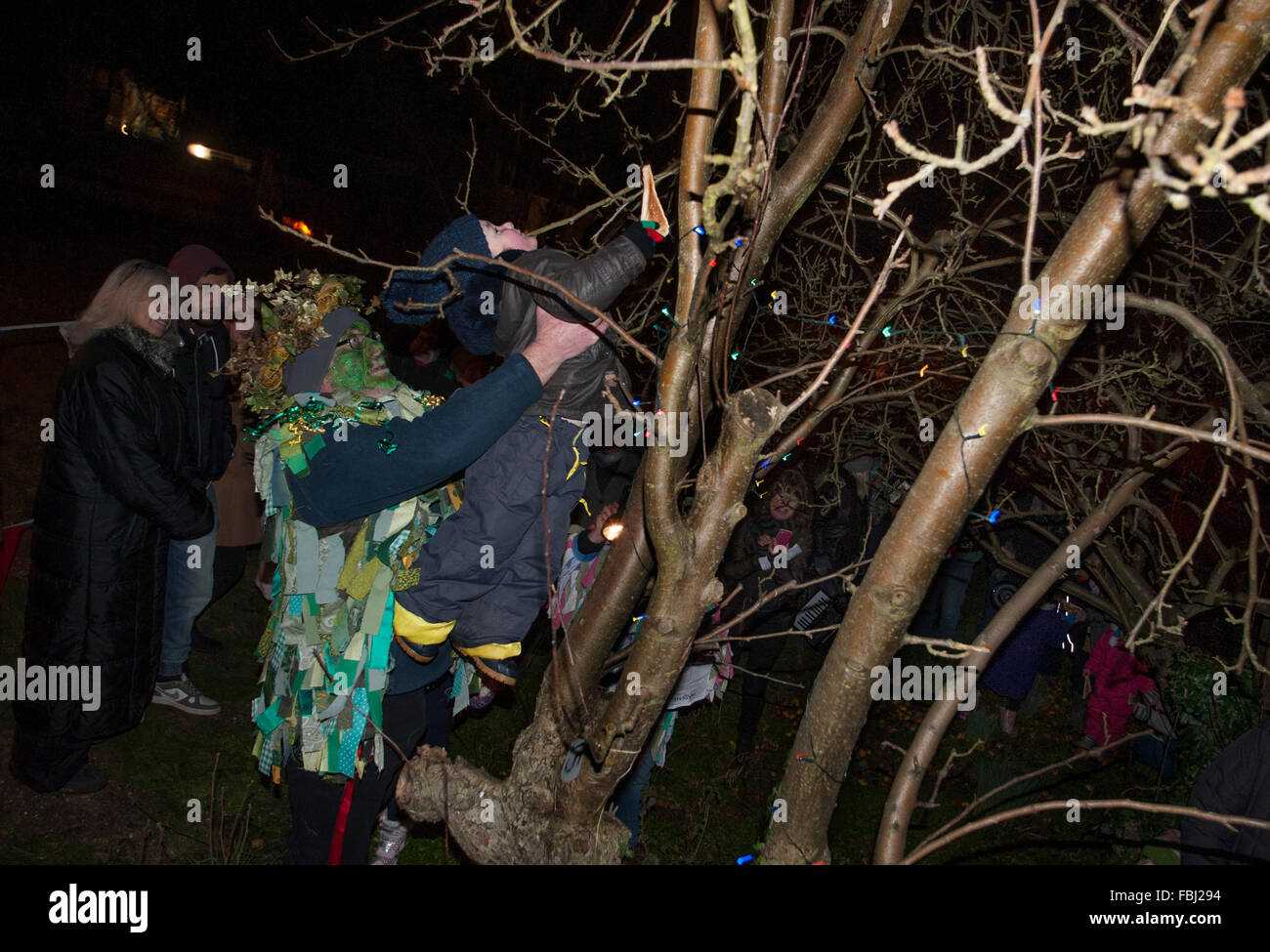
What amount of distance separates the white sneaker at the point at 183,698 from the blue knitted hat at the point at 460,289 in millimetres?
3061

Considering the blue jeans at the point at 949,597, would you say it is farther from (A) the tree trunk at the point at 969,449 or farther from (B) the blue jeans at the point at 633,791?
(A) the tree trunk at the point at 969,449

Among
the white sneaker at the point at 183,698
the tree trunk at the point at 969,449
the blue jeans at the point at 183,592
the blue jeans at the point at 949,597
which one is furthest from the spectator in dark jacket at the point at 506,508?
the blue jeans at the point at 949,597

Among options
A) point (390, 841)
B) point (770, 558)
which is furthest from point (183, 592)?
point (770, 558)

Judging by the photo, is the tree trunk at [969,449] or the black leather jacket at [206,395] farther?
the black leather jacket at [206,395]

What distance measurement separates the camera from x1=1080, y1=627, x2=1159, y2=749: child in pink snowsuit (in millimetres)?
5113

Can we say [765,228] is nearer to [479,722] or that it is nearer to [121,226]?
[479,722]

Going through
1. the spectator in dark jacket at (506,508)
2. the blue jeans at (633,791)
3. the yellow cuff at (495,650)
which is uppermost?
the spectator in dark jacket at (506,508)

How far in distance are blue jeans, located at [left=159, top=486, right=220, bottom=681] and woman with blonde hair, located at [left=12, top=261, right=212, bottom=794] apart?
470mm

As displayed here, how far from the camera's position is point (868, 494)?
18.7ft

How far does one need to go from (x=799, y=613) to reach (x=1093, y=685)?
2251 millimetres

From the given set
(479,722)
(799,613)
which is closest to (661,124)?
(799,613)

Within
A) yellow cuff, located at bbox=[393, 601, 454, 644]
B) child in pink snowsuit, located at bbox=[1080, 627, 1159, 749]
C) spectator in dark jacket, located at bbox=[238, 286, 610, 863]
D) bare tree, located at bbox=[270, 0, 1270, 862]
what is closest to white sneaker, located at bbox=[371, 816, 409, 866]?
spectator in dark jacket, located at bbox=[238, 286, 610, 863]

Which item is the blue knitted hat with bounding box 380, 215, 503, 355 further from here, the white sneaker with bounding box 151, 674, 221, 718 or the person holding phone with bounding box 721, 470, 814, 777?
the white sneaker with bounding box 151, 674, 221, 718

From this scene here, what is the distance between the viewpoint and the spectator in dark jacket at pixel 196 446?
11.3 feet
